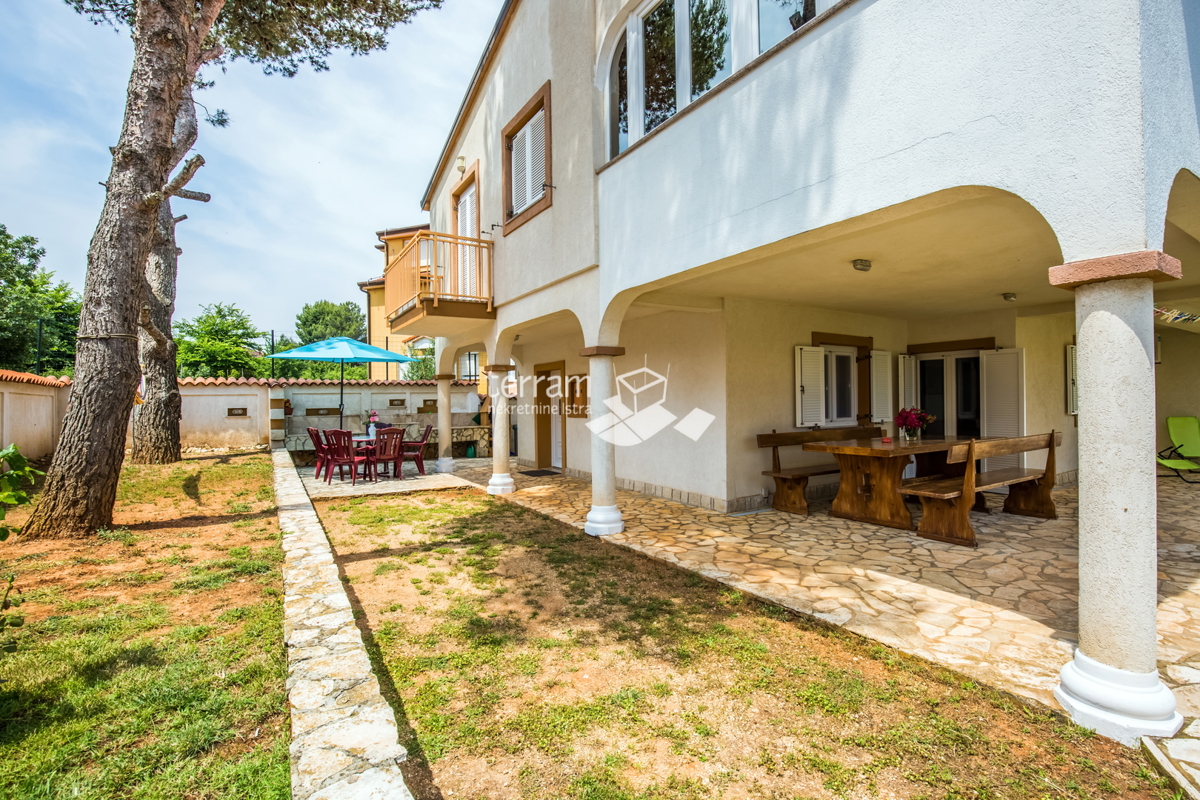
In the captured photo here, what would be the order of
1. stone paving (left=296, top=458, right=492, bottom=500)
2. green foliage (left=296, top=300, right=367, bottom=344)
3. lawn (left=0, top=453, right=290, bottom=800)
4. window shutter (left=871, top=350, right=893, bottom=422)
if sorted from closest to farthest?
lawn (left=0, top=453, right=290, bottom=800) < window shutter (left=871, top=350, right=893, bottom=422) < stone paving (left=296, top=458, right=492, bottom=500) < green foliage (left=296, top=300, right=367, bottom=344)

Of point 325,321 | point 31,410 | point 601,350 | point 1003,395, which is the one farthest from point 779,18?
point 325,321

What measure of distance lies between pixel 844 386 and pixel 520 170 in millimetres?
6065

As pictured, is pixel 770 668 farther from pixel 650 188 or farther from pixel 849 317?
pixel 849 317

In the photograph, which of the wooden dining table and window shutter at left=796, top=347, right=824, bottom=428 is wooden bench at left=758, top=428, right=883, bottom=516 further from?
the wooden dining table

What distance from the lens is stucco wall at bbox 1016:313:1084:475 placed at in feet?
27.3

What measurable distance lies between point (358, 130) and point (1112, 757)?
1828 cm

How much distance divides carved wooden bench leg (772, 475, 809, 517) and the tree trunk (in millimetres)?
11384

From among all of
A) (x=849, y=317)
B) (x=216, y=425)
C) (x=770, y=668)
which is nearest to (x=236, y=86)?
(x=216, y=425)

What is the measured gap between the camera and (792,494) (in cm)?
735

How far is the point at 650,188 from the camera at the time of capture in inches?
215

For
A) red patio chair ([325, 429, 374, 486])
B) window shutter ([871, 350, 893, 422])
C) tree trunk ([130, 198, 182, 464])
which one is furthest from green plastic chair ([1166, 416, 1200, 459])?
tree trunk ([130, 198, 182, 464])

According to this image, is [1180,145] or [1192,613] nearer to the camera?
[1180,145]

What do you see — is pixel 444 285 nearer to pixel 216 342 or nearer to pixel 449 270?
pixel 449 270

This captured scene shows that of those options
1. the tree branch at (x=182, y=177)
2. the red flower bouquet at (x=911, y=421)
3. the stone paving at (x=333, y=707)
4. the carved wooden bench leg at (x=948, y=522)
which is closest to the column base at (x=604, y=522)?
the stone paving at (x=333, y=707)
